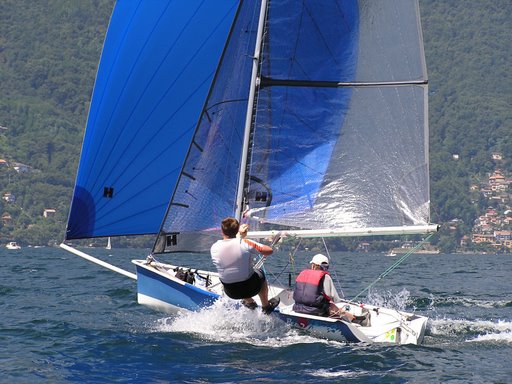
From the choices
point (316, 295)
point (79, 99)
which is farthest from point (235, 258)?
point (79, 99)

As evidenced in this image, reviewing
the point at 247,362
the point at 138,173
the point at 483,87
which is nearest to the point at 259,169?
the point at 138,173

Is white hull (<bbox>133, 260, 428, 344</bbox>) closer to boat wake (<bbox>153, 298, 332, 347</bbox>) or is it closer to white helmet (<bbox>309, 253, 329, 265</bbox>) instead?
boat wake (<bbox>153, 298, 332, 347</bbox>)

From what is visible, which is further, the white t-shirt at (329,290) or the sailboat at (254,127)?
the sailboat at (254,127)

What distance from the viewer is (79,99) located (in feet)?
418

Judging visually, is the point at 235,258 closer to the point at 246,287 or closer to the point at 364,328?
the point at 246,287

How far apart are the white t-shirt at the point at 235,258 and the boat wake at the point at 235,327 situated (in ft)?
2.90

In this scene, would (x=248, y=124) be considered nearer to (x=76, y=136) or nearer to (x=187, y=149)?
(x=187, y=149)

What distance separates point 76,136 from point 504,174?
180 feet

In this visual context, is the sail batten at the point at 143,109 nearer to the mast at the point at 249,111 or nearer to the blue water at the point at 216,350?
the mast at the point at 249,111

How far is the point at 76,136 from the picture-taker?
4560 inches

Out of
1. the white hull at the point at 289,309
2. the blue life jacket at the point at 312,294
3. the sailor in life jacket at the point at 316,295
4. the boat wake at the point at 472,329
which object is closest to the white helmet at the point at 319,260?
the sailor in life jacket at the point at 316,295

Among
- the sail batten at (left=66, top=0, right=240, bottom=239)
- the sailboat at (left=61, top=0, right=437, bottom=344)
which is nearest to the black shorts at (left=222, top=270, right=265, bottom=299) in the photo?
the sailboat at (left=61, top=0, right=437, bottom=344)

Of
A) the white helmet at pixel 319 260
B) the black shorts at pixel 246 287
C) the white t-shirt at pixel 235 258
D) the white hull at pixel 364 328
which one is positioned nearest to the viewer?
the white t-shirt at pixel 235 258

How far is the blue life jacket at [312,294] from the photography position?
38.4 ft
